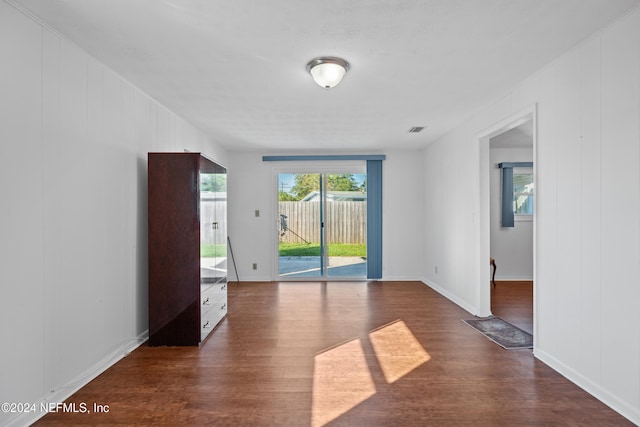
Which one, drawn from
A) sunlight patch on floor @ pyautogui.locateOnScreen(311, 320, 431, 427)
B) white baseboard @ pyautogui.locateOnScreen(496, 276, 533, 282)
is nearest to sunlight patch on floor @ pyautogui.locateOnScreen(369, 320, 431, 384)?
sunlight patch on floor @ pyautogui.locateOnScreen(311, 320, 431, 427)

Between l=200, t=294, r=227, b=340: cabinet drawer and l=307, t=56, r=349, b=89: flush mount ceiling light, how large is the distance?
2.46 metres

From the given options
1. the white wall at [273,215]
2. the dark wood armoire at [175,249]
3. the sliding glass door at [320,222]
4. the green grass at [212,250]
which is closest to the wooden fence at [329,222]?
the sliding glass door at [320,222]

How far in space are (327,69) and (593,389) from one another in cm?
294

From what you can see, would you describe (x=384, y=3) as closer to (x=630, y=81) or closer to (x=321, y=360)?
(x=630, y=81)

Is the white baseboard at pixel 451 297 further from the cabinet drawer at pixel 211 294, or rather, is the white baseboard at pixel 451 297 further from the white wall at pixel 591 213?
the cabinet drawer at pixel 211 294

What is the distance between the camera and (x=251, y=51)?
2334 mm

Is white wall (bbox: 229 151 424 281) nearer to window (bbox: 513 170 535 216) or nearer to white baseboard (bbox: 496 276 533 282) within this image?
white baseboard (bbox: 496 276 533 282)

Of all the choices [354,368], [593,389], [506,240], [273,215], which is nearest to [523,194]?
[506,240]

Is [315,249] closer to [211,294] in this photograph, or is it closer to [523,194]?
[211,294]

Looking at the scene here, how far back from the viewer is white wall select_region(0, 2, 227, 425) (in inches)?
71.9

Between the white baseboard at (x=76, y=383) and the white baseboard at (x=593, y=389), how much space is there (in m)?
3.56

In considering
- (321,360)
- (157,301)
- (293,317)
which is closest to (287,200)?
(293,317)

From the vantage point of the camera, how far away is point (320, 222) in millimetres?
6098

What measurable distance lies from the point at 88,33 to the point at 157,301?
7.42 ft
